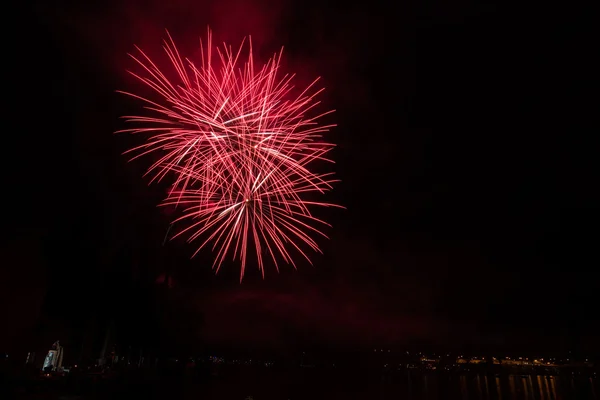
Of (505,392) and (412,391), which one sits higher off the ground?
(505,392)

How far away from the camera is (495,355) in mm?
196000

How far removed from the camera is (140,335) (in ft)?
156

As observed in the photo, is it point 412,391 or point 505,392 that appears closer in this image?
point 412,391

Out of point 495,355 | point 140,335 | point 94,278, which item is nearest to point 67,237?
point 94,278

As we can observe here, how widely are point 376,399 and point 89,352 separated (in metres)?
41.3

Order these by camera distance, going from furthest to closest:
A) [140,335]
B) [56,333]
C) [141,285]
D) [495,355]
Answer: [495,355] → [140,335] → [141,285] → [56,333]

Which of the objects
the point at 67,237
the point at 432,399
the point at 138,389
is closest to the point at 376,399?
the point at 432,399

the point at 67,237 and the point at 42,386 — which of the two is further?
the point at 67,237

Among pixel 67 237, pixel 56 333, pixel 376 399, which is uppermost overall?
pixel 67 237

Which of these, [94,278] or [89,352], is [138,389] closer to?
[89,352]

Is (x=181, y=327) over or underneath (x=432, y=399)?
over

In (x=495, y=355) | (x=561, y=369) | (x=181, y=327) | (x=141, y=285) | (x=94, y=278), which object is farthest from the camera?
(x=495, y=355)

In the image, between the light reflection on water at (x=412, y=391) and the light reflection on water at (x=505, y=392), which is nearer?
the light reflection on water at (x=412, y=391)

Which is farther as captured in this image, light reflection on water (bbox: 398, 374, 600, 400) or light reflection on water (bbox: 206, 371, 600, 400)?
light reflection on water (bbox: 398, 374, 600, 400)
